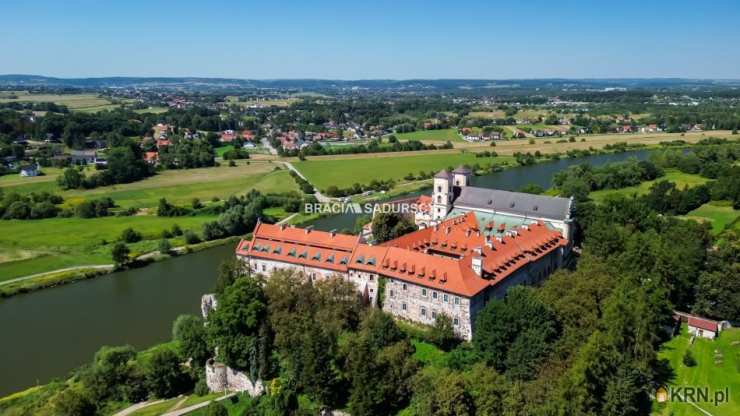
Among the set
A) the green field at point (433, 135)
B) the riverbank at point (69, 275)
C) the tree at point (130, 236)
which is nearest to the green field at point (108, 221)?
the tree at point (130, 236)

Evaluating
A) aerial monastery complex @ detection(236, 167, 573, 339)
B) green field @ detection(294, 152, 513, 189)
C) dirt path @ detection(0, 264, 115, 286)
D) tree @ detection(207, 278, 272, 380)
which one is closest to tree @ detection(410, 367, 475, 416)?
aerial monastery complex @ detection(236, 167, 573, 339)

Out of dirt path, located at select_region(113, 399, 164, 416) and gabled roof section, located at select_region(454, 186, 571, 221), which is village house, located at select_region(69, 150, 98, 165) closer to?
gabled roof section, located at select_region(454, 186, 571, 221)

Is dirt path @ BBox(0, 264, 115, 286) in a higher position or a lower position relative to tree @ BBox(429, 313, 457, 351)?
lower

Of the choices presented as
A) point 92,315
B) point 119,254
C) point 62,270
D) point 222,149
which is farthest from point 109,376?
point 222,149

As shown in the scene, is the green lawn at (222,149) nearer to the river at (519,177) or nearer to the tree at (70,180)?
the tree at (70,180)

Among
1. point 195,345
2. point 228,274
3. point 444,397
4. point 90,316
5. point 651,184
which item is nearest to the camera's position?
point 444,397

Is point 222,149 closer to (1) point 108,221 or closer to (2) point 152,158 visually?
(2) point 152,158
